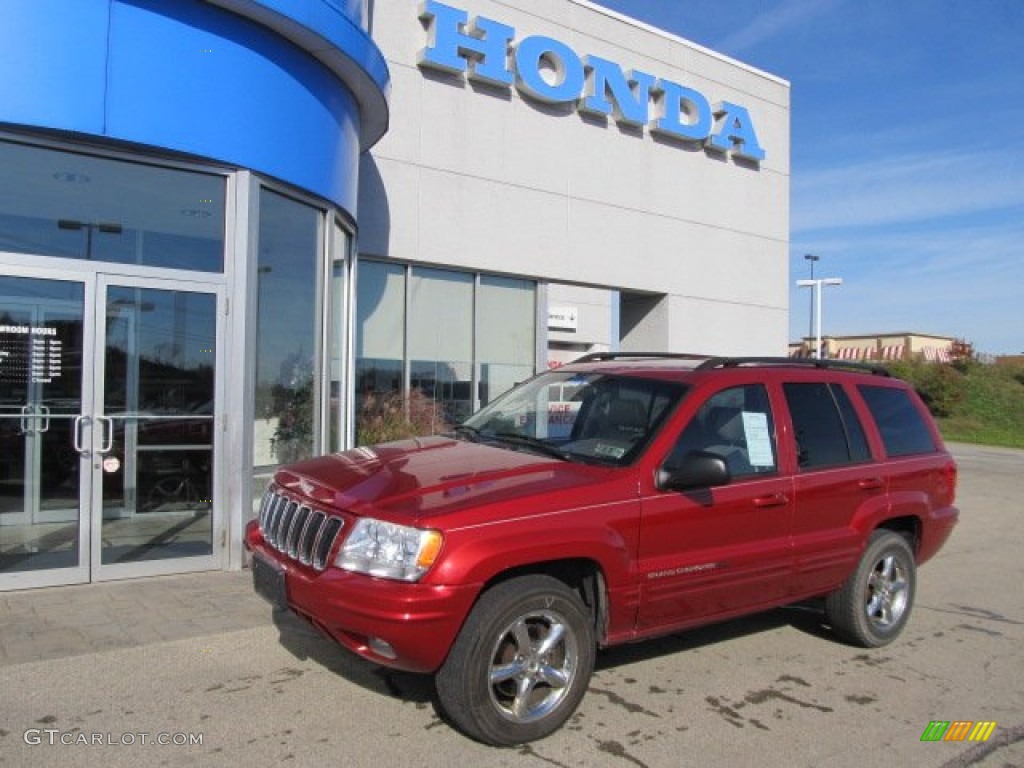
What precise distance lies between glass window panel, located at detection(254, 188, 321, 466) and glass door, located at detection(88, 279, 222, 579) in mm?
589

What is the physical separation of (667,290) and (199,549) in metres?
9.56

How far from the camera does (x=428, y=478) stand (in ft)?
13.6

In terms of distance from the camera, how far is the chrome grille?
3.95m

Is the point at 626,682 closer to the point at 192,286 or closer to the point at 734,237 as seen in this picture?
the point at 192,286

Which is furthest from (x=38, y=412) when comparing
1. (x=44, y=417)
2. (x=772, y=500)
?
(x=772, y=500)

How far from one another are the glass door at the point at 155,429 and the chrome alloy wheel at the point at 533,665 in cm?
378

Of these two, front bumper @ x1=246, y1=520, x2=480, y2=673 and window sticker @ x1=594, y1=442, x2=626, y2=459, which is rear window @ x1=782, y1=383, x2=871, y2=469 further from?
front bumper @ x1=246, y1=520, x2=480, y2=673

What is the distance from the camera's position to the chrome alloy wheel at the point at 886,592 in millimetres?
5695

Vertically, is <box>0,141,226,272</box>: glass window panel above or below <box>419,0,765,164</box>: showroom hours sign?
below

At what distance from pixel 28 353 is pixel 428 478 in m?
3.98

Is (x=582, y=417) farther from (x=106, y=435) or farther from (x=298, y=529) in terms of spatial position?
(x=106, y=435)

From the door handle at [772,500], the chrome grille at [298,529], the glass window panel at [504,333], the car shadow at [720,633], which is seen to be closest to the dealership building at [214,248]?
the glass window panel at [504,333]

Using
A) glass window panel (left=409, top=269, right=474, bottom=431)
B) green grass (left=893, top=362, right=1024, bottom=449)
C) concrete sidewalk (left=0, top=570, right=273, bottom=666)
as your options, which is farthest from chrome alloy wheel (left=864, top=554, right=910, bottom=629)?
green grass (left=893, top=362, right=1024, bottom=449)

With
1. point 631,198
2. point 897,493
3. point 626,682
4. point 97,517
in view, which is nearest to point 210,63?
point 97,517
